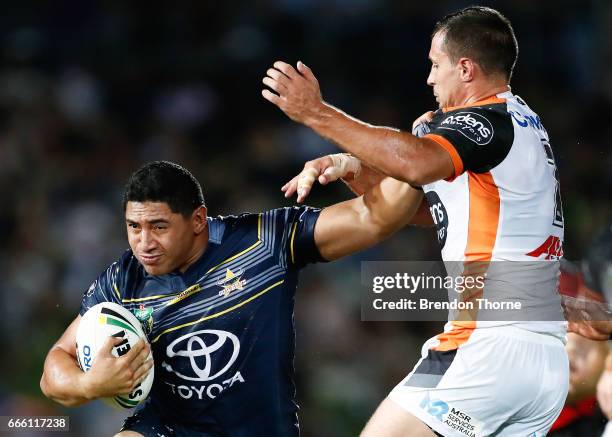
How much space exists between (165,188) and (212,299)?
587 millimetres

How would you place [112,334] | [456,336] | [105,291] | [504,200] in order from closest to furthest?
[504,200]
[456,336]
[112,334]
[105,291]

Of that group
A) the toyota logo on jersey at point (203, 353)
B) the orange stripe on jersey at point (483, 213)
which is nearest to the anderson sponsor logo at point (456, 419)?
the orange stripe on jersey at point (483, 213)

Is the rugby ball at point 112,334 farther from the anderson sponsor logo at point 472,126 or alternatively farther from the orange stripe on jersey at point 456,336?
the anderson sponsor logo at point 472,126

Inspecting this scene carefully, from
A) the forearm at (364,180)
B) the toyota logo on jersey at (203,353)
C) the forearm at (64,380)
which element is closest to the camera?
the forearm at (64,380)

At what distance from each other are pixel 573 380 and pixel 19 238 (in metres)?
5.93

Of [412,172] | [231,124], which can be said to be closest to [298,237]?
[412,172]

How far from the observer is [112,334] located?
458cm

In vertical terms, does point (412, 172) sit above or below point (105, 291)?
above

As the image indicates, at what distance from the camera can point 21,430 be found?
7.33 meters

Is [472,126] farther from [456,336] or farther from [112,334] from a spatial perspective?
[112,334]

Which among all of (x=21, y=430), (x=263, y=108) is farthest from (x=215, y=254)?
(x=263, y=108)

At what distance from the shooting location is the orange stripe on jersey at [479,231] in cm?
409

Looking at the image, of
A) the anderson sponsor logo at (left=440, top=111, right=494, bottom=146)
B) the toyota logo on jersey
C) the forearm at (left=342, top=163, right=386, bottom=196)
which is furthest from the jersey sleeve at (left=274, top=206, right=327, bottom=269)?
the anderson sponsor logo at (left=440, top=111, right=494, bottom=146)

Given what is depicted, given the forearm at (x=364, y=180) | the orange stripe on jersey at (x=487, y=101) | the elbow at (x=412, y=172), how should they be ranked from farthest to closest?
1. the forearm at (x=364, y=180)
2. the orange stripe on jersey at (x=487, y=101)
3. the elbow at (x=412, y=172)
